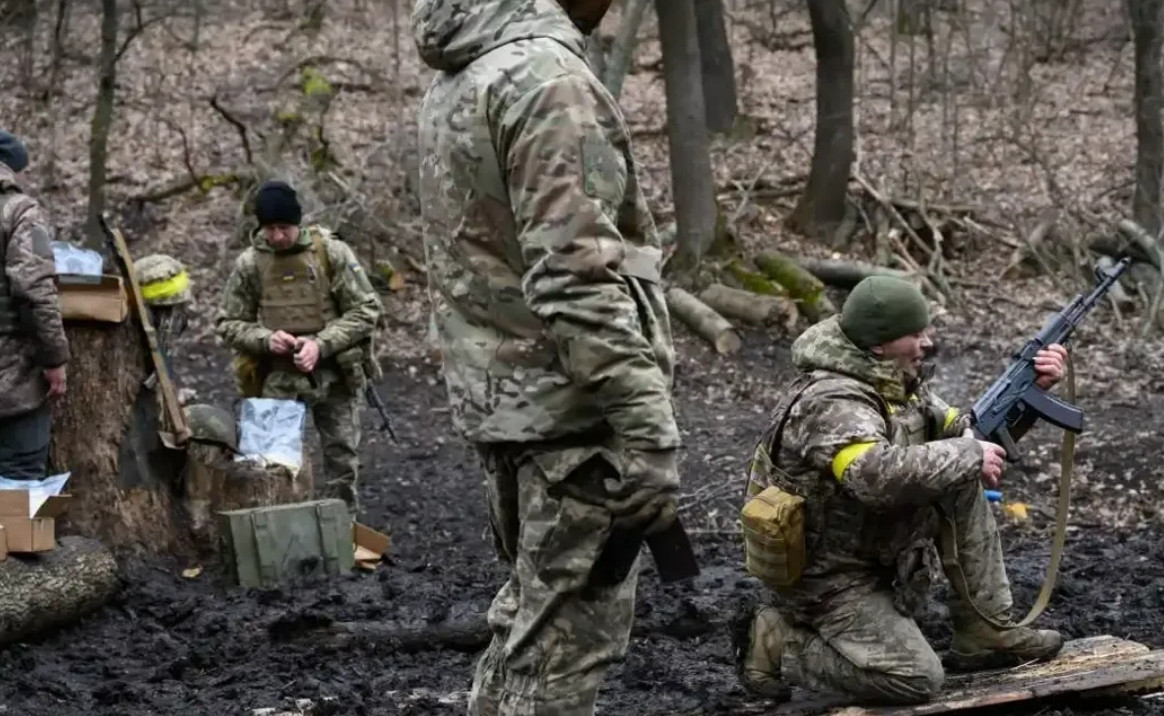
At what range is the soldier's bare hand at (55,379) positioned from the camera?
7.38 metres

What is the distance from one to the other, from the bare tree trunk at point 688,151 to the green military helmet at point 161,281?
7.78 metres

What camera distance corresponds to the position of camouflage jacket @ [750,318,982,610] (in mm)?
4645

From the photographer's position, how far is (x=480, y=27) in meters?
3.85

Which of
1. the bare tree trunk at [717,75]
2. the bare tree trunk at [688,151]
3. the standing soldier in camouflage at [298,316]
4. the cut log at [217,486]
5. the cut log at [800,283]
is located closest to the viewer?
the cut log at [217,486]

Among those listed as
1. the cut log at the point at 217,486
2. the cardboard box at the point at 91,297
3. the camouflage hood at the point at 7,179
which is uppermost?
the camouflage hood at the point at 7,179

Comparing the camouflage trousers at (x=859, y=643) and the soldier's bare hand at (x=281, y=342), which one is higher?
the soldier's bare hand at (x=281, y=342)

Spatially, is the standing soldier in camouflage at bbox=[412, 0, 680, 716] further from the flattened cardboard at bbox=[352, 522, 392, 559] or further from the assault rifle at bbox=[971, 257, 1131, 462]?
the flattened cardboard at bbox=[352, 522, 392, 559]

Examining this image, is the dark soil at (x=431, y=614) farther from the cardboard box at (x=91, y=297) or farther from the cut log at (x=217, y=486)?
the cardboard box at (x=91, y=297)

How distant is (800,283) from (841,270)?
58 centimetres

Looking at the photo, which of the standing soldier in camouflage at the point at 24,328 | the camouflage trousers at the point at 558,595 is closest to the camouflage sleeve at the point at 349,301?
the standing soldier in camouflage at the point at 24,328

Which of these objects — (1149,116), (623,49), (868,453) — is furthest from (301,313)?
(1149,116)

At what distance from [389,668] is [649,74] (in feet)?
54.6

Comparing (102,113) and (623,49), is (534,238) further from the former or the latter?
(623,49)

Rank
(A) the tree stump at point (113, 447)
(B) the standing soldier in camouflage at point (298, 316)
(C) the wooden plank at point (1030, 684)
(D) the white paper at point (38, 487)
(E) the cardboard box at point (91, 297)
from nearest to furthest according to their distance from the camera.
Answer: (C) the wooden plank at point (1030, 684), (D) the white paper at point (38, 487), (E) the cardboard box at point (91, 297), (A) the tree stump at point (113, 447), (B) the standing soldier in camouflage at point (298, 316)
